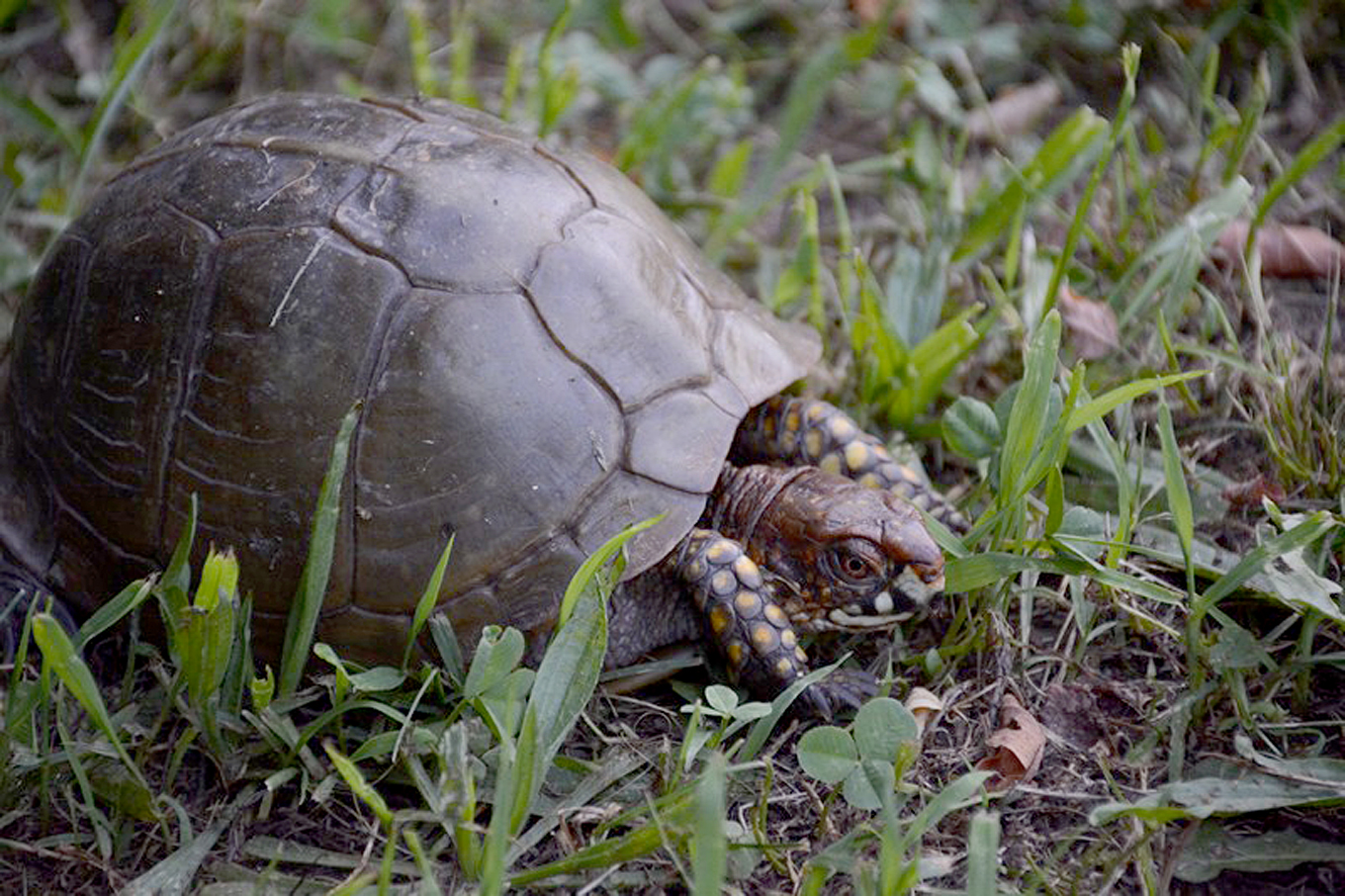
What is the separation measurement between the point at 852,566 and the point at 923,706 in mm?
251

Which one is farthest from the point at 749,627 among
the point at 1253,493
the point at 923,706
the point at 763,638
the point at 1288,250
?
A: the point at 1288,250

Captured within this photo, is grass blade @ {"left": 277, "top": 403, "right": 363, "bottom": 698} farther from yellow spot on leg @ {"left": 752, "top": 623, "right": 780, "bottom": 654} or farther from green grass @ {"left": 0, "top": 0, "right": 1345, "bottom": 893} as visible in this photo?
yellow spot on leg @ {"left": 752, "top": 623, "right": 780, "bottom": 654}

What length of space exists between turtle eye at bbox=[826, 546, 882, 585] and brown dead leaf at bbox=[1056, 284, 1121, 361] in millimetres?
828

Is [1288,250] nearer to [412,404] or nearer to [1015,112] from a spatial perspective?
[1015,112]

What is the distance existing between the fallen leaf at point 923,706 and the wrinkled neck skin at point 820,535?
0.14 m

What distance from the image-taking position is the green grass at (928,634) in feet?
6.18

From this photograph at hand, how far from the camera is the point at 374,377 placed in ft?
6.80

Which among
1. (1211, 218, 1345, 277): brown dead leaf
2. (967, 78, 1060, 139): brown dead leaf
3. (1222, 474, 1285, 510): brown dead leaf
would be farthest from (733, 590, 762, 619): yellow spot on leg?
(967, 78, 1060, 139): brown dead leaf

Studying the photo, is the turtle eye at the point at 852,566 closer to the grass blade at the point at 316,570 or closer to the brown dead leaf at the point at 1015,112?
the grass blade at the point at 316,570

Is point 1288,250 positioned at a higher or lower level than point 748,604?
higher

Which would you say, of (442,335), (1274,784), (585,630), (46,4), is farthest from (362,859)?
(46,4)

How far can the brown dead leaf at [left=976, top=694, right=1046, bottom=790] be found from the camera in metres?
2.02

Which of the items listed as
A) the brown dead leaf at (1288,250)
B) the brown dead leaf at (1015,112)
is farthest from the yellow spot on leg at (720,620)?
the brown dead leaf at (1015,112)

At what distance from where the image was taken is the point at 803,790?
80.5 inches
